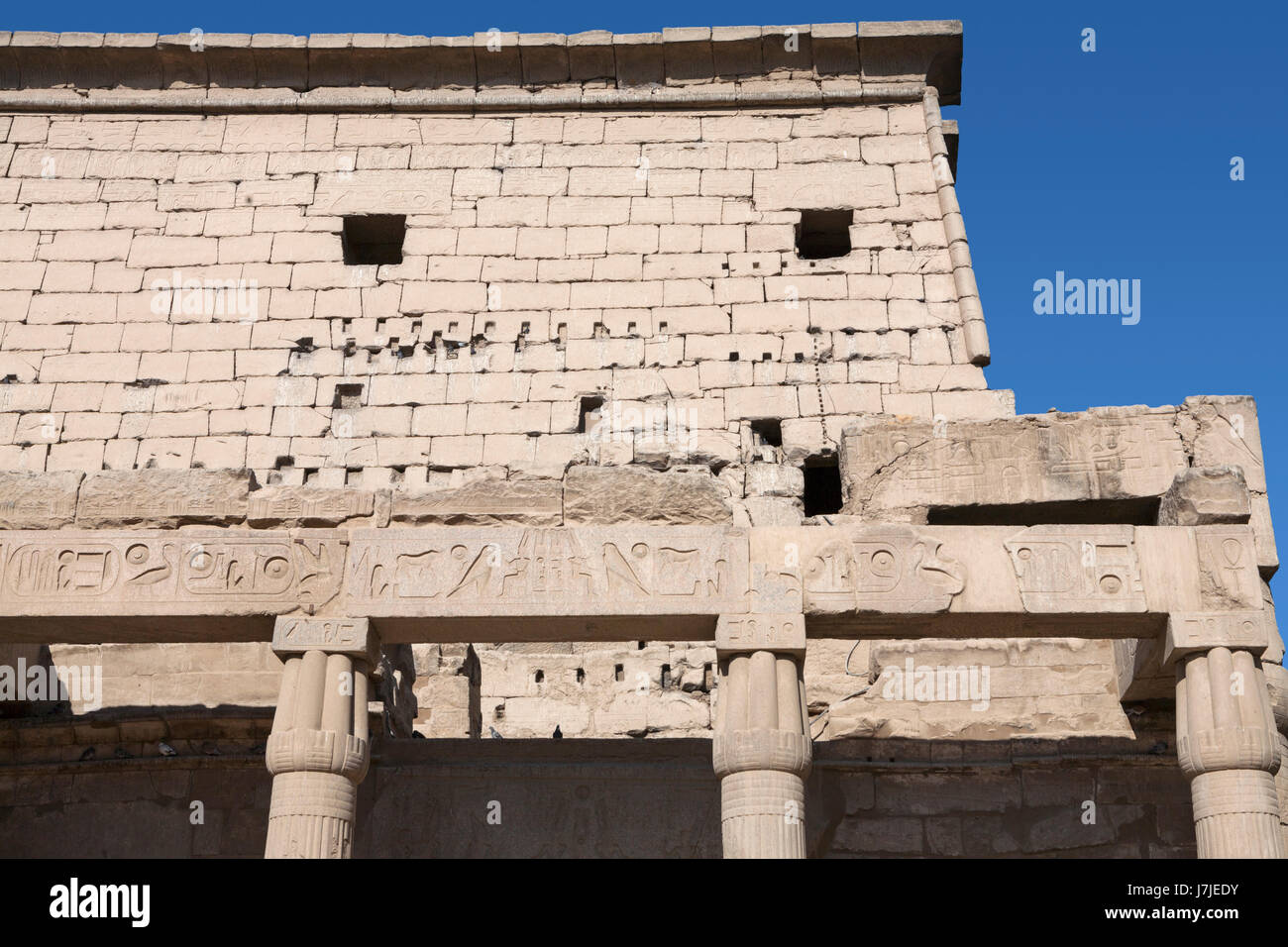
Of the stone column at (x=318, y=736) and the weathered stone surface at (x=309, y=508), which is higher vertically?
the weathered stone surface at (x=309, y=508)

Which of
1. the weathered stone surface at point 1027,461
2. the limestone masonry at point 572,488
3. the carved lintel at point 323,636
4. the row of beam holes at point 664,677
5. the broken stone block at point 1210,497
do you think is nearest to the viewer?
the carved lintel at point 323,636

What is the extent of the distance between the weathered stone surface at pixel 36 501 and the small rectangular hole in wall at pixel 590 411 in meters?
5.10

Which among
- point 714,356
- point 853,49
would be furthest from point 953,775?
point 853,49

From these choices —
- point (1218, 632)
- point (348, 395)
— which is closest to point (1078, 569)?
point (1218, 632)

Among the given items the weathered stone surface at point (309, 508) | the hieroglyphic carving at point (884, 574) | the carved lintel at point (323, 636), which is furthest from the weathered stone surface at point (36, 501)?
the hieroglyphic carving at point (884, 574)

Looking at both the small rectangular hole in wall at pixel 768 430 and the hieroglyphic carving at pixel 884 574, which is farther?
the small rectangular hole in wall at pixel 768 430

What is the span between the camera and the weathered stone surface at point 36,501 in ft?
29.6

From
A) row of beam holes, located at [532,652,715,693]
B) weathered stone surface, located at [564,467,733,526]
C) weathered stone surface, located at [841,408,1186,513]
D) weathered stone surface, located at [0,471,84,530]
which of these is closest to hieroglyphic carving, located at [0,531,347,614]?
weathered stone surface, located at [0,471,84,530]

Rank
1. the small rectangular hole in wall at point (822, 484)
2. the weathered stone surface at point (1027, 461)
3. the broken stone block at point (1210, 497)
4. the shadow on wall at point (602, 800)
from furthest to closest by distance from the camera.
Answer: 1. the small rectangular hole in wall at point (822, 484)
2. the weathered stone surface at point (1027, 461)
3. the shadow on wall at point (602, 800)
4. the broken stone block at point (1210, 497)

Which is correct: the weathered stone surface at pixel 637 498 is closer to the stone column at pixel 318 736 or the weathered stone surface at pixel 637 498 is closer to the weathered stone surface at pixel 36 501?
the stone column at pixel 318 736

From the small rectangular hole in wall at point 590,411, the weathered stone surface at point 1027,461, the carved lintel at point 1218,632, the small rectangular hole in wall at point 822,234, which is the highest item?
the small rectangular hole in wall at point 822,234

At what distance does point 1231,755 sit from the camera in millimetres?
8086

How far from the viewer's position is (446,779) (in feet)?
33.2

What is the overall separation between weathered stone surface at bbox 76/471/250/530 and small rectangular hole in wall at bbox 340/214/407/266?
18.7 ft
